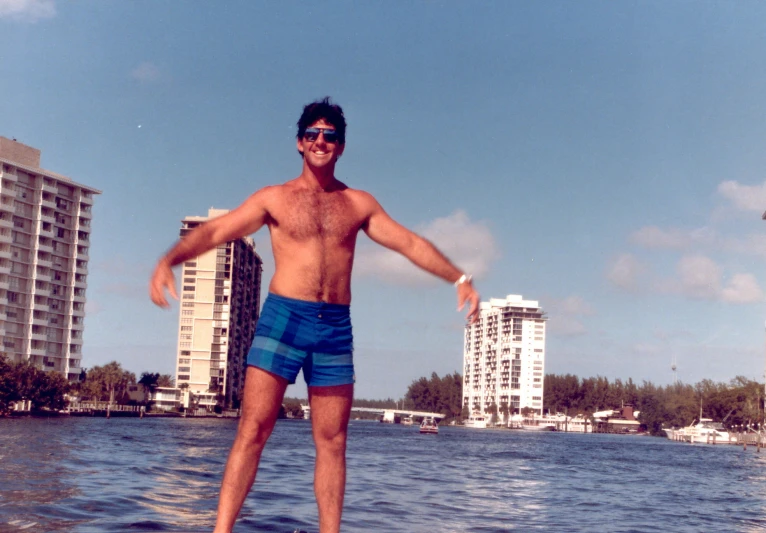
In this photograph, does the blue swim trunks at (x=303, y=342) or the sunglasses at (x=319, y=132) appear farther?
the sunglasses at (x=319, y=132)

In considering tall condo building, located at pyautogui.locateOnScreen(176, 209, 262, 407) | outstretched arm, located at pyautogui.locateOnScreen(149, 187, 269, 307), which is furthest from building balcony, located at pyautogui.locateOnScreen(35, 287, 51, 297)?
outstretched arm, located at pyautogui.locateOnScreen(149, 187, 269, 307)

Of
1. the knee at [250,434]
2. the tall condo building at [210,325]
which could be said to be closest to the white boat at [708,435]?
the tall condo building at [210,325]

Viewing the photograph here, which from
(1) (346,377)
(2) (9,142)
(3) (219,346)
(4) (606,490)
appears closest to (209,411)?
(3) (219,346)

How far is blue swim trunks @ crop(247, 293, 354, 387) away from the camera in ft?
14.1

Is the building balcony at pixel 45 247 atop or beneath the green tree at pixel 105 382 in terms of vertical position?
atop

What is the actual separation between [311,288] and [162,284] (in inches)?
30.5

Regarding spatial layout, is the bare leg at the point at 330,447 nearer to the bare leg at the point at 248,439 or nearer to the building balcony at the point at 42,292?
the bare leg at the point at 248,439

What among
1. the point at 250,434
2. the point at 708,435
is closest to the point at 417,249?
the point at 250,434

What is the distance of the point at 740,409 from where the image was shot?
139 m

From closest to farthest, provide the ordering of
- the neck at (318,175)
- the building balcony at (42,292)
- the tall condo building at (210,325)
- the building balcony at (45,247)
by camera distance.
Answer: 1. the neck at (318,175)
2. the building balcony at (42,292)
3. the building balcony at (45,247)
4. the tall condo building at (210,325)

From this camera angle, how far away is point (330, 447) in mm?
4523

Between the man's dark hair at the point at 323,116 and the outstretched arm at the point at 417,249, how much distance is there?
442 millimetres

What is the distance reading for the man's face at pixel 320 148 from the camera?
4.47 meters

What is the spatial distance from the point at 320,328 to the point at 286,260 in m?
0.42
